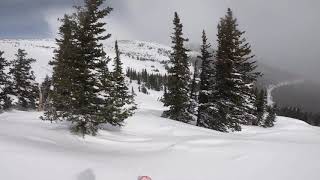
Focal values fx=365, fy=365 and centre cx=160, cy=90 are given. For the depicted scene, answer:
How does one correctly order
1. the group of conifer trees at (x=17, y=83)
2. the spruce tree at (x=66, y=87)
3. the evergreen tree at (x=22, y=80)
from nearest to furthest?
1. the spruce tree at (x=66, y=87)
2. the group of conifer trees at (x=17, y=83)
3. the evergreen tree at (x=22, y=80)

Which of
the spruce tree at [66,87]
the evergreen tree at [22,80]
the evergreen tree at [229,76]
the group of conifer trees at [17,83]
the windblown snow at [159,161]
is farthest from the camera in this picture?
the evergreen tree at [22,80]

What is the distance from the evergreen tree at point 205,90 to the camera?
33125 millimetres

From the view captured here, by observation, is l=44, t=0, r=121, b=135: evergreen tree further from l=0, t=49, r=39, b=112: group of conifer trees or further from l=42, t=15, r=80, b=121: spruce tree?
l=0, t=49, r=39, b=112: group of conifer trees

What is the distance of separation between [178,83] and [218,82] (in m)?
3.66

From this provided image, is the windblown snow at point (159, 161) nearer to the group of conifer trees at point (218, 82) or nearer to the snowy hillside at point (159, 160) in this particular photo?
the snowy hillside at point (159, 160)

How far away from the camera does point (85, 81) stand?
60.2 feet

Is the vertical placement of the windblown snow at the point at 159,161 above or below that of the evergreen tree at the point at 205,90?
below

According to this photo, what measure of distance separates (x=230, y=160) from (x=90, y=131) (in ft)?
26.2

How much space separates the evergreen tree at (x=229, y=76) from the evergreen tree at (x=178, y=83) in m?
2.99

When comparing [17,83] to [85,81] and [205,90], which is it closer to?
[205,90]

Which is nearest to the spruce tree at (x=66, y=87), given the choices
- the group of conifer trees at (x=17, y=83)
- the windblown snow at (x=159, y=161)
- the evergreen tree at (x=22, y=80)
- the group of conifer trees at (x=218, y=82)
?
the windblown snow at (x=159, y=161)

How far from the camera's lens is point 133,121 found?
25.8 meters

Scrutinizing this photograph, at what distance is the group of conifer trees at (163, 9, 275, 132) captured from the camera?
3212cm

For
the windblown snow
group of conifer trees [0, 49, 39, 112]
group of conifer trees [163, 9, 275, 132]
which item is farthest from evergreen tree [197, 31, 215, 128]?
group of conifer trees [0, 49, 39, 112]
